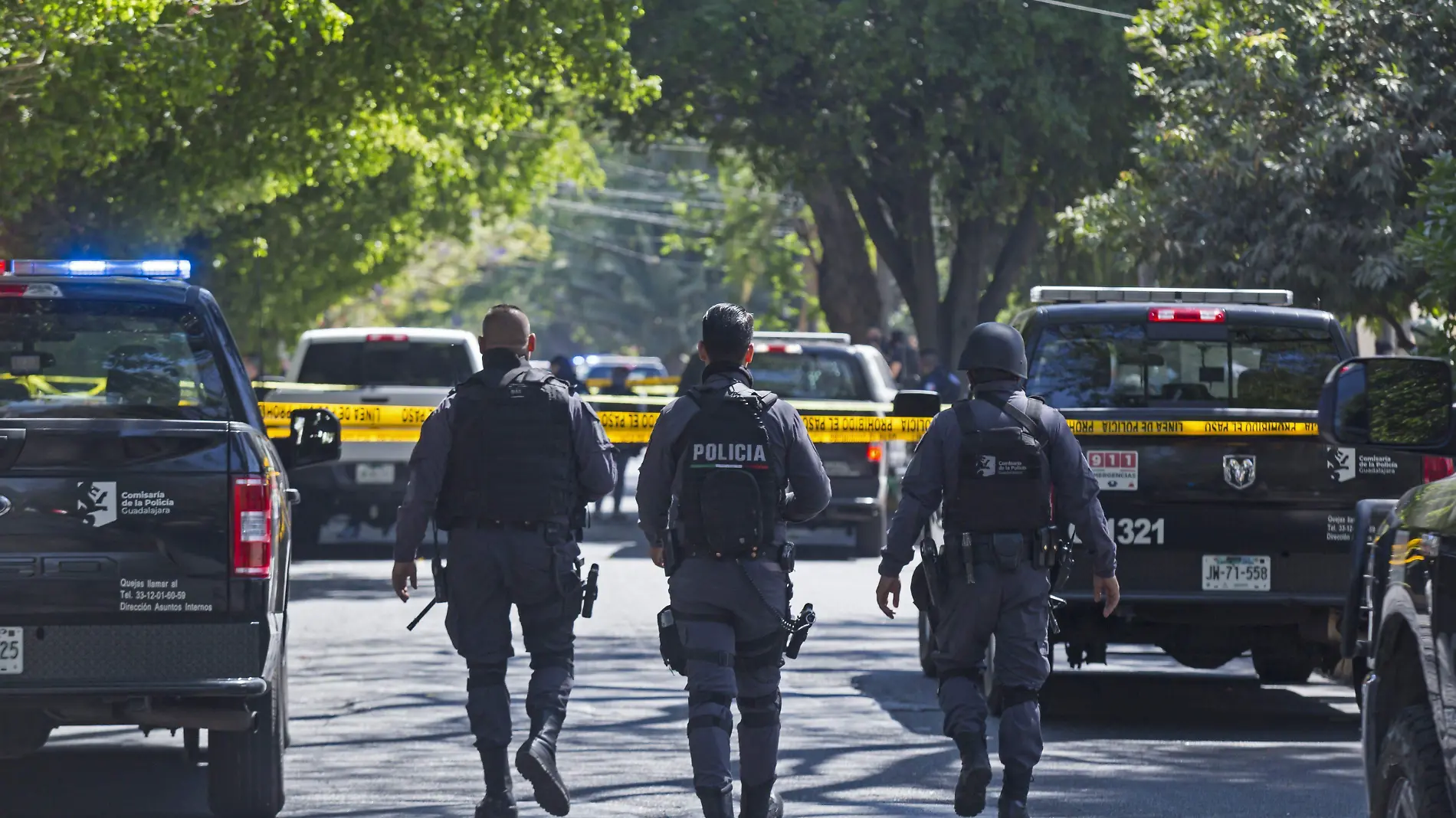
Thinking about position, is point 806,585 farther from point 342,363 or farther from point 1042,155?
point 1042,155

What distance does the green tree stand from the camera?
28.1 meters

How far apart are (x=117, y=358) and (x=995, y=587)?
3.18 metres

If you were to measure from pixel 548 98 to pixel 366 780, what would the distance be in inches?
888

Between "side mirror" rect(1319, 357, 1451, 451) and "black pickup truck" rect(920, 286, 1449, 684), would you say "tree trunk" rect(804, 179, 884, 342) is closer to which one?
"black pickup truck" rect(920, 286, 1449, 684)

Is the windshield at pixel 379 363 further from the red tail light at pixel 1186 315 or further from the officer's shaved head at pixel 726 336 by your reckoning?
the officer's shaved head at pixel 726 336

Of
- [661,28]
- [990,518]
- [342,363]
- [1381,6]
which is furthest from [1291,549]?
[661,28]

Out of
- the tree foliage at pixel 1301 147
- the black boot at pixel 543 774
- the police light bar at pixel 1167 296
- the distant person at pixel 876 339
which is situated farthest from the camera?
the distant person at pixel 876 339

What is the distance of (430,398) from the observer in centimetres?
1745

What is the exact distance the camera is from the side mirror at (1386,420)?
17.4ft

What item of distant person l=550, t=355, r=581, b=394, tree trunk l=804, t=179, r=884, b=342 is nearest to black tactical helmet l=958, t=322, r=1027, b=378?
distant person l=550, t=355, r=581, b=394

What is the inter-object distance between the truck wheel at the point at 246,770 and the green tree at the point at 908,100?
823 inches

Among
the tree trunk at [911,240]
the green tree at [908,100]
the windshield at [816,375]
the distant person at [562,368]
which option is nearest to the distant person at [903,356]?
the green tree at [908,100]

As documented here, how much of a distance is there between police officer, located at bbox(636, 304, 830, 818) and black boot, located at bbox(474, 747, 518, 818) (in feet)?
2.93

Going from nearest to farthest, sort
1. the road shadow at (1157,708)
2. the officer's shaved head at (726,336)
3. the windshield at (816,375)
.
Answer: the officer's shaved head at (726,336)
the road shadow at (1157,708)
the windshield at (816,375)
